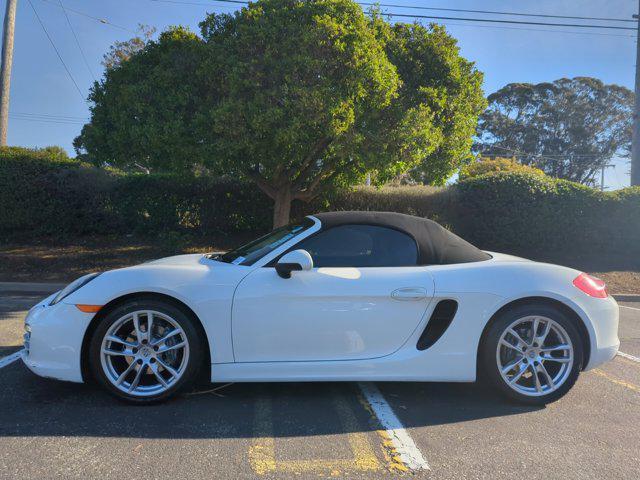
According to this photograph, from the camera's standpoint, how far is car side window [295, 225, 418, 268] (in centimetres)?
354

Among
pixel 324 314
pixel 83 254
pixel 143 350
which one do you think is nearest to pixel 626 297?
pixel 324 314

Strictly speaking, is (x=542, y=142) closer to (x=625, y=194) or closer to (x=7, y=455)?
(x=625, y=194)

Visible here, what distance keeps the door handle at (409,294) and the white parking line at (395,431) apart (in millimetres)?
776

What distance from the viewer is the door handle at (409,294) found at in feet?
10.8

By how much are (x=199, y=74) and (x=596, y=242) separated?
10.9m

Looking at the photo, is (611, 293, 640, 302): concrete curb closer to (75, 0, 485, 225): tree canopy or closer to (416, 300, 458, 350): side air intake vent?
(75, 0, 485, 225): tree canopy

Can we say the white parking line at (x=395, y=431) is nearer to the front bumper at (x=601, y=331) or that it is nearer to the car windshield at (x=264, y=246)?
the car windshield at (x=264, y=246)

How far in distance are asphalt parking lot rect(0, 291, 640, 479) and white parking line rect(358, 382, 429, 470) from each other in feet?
0.04

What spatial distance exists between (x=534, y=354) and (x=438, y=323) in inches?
30.2

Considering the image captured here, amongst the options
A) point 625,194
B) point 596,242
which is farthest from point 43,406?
point 625,194

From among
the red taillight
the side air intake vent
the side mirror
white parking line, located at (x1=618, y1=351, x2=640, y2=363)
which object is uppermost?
the side mirror

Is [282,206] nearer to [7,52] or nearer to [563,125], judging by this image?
[7,52]

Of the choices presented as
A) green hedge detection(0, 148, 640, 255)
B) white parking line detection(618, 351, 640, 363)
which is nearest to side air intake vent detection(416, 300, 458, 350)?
white parking line detection(618, 351, 640, 363)

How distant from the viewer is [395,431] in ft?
9.73
